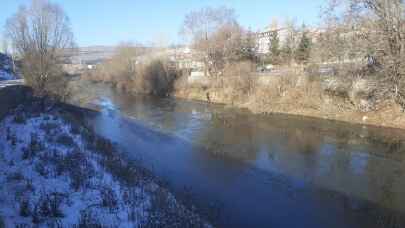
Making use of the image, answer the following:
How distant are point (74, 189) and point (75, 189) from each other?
26 mm

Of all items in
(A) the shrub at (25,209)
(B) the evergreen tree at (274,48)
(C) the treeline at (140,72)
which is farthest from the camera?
(C) the treeline at (140,72)

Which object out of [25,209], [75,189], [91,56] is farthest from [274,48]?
[91,56]

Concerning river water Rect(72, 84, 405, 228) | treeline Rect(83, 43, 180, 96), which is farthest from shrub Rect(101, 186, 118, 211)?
treeline Rect(83, 43, 180, 96)

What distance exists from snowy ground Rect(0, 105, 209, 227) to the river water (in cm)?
135

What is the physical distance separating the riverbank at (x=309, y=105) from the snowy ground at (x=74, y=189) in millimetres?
13905

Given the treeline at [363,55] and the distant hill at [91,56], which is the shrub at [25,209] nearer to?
the treeline at [363,55]

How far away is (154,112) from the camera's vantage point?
24750 mm

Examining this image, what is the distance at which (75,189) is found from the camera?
7.68 m

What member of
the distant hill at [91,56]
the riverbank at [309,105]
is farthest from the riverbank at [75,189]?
the distant hill at [91,56]

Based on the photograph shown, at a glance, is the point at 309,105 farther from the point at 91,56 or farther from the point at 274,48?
the point at 91,56

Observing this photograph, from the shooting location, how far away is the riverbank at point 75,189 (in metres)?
6.27

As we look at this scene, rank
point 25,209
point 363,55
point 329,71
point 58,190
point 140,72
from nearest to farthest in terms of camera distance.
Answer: point 25,209 → point 58,190 → point 363,55 → point 329,71 → point 140,72

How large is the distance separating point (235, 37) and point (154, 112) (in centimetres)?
1258

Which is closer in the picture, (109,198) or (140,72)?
(109,198)
